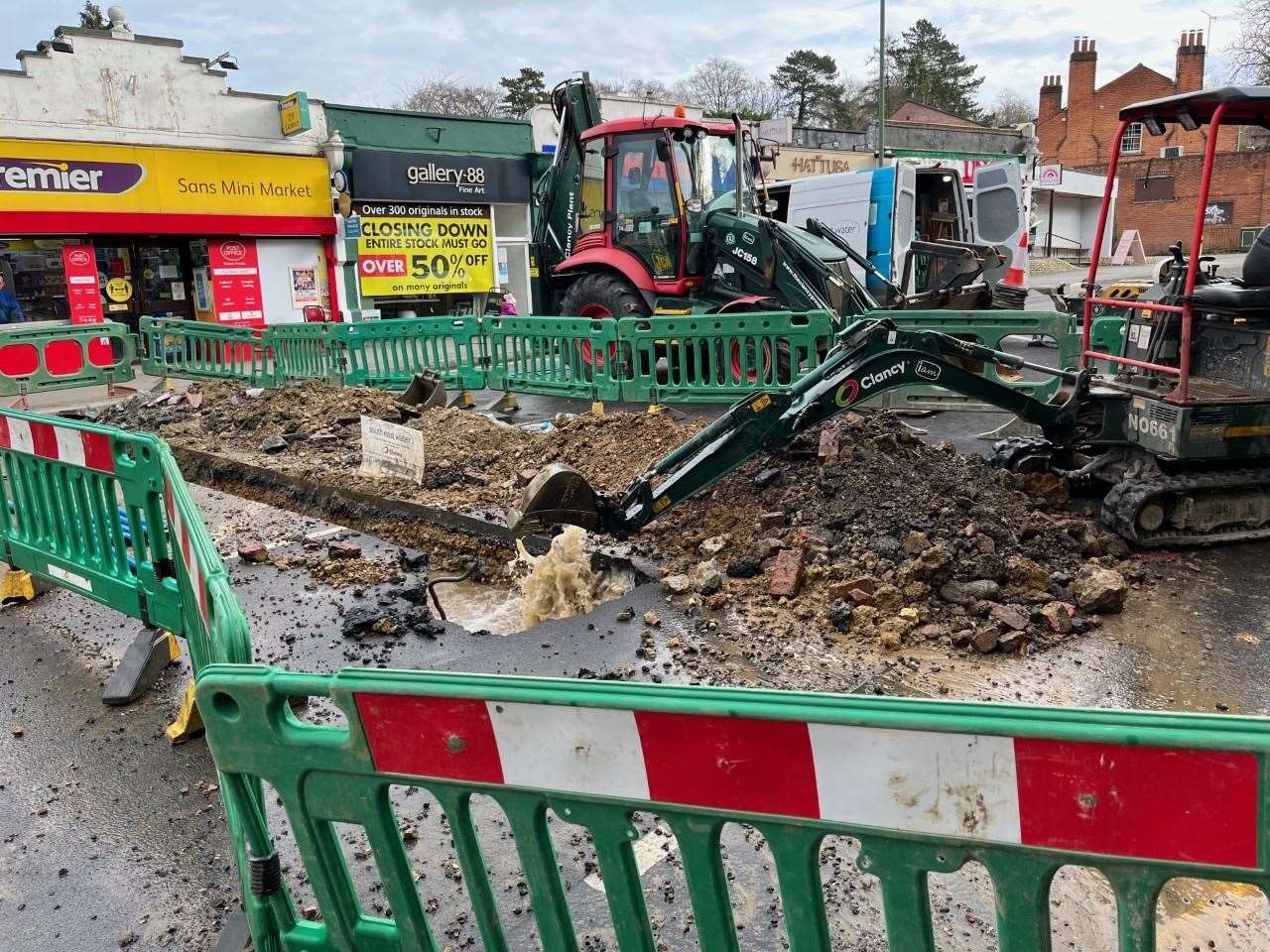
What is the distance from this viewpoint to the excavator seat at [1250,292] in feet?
18.8

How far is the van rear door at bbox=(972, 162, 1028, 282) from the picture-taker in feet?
59.0

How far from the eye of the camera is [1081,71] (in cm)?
5362

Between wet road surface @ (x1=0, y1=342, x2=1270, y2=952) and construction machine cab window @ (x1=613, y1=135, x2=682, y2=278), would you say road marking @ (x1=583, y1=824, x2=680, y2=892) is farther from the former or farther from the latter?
construction machine cab window @ (x1=613, y1=135, x2=682, y2=278)

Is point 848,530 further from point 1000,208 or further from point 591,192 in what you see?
point 1000,208

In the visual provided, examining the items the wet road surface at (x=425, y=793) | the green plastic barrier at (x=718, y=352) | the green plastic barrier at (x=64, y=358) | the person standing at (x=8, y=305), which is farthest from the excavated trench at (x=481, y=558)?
the person standing at (x=8, y=305)

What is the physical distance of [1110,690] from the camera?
4.41m

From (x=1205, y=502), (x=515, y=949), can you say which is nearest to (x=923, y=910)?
(x=515, y=949)

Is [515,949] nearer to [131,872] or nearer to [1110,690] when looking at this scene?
[131,872]

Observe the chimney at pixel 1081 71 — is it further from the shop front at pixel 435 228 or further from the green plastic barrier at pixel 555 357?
the green plastic barrier at pixel 555 357

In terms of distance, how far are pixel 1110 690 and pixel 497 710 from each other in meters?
3.57

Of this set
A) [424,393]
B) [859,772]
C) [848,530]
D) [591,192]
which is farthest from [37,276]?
[859,772]

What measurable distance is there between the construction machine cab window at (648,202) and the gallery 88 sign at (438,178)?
1144 cm

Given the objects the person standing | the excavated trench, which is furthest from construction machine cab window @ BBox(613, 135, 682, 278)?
the person standing

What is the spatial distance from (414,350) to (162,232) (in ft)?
30.1
